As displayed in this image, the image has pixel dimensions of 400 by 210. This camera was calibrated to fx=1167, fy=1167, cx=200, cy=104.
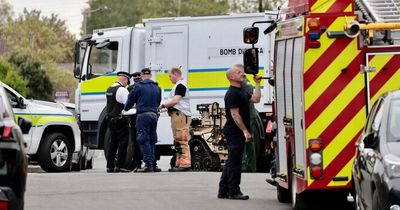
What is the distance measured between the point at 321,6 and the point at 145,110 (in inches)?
326

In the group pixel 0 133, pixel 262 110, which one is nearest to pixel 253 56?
pixel 0 133

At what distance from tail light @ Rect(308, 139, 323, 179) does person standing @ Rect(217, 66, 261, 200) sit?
2.71m

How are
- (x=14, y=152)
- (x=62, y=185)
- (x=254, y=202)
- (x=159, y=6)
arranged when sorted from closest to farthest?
(x=14, y=152) → (x=254, y=202) → (x=62, y=185) → (x=159, y=6)

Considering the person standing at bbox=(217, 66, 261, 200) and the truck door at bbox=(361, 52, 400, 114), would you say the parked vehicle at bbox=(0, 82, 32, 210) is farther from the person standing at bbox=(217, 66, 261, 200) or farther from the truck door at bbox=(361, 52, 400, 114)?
the person standing at bbox=(217, 66, 261, 200)

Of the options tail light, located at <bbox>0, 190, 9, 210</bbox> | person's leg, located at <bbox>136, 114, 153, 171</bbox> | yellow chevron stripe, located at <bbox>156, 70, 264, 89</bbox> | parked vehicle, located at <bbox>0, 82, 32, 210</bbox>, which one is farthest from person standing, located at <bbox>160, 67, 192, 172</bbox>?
tail light, located at <bbox>0, 190, 9, 210</bbox>

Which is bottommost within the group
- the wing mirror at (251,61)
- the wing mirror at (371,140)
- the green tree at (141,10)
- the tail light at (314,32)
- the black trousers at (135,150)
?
the black trousers at (135,150)

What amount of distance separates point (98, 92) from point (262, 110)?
14.2ft

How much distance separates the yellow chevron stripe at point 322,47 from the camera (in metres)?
12.7

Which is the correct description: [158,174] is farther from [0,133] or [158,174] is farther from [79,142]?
[0,133]

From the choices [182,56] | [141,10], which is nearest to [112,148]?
[182,56]

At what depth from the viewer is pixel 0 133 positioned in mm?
10539

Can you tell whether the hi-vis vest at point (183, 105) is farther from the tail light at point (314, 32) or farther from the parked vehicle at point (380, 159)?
the parked vehicle at point (380, 159)

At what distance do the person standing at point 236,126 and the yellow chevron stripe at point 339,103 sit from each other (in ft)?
8.75

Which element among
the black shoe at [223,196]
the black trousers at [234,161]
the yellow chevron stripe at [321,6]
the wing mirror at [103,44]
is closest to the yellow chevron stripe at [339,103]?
the yellow chevron stripe at [321,6]
